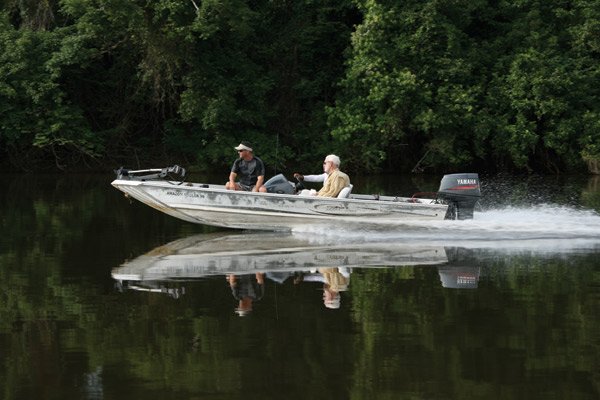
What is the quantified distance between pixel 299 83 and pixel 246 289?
25805 mm

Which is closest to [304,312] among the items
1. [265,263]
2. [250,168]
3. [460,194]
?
[265,263]

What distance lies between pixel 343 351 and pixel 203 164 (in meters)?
27.7

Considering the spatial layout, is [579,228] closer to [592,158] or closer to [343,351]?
[343,351]

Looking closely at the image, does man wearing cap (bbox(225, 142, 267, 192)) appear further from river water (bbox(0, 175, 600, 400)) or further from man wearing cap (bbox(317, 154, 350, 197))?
man wearing cap (bbox(317, 154, 350, 197))

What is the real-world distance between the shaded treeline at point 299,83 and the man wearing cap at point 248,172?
15322 mm

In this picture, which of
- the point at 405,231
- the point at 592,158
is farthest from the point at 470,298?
the point at 592,158

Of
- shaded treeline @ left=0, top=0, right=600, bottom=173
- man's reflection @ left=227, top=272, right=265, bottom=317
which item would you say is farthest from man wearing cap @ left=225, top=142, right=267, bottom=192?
shaded treeline @ left=0, top=0, right=600, bottom=173

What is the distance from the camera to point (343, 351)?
8.73 meters

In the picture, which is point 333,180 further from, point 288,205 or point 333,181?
point 288,205

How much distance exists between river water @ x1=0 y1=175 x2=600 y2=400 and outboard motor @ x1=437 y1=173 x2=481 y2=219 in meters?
0.29

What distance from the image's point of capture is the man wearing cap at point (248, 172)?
58.3 ft

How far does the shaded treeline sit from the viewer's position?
3366 cm

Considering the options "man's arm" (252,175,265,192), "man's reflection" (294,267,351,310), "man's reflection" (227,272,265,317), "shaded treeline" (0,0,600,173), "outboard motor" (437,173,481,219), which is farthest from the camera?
"shaded treeline" (0,0,600,173)

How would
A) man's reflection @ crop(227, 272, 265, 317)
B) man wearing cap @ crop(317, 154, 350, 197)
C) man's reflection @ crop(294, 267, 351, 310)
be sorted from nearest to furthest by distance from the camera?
man's reflection @ crop(227, 272, 265, 317)
man's reflection @ crop(294, 267, 351, 310)
man wearing cap @ crop(317, 154, 350, 197)
